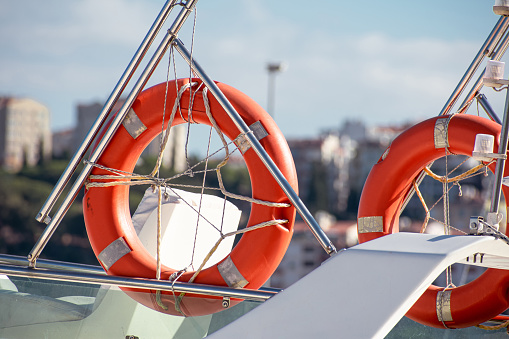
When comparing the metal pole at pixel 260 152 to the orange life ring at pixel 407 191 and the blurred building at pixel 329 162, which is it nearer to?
the orange life ring at pixel 407 191

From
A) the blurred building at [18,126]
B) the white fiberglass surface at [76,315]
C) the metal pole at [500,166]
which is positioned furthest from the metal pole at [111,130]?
the blurred building at [18,126]

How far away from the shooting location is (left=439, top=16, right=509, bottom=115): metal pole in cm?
326

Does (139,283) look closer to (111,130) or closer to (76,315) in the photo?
(76,315)

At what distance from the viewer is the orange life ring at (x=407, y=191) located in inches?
120

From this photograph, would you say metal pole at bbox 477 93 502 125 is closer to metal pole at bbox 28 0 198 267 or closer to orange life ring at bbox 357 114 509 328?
orange life ring at bbox 357 114 509 328

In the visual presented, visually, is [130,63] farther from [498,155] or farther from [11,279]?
[498,155]

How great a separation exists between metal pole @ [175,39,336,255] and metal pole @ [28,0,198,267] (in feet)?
0.20

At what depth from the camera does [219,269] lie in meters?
2.83

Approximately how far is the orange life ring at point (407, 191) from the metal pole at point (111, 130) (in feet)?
3.89

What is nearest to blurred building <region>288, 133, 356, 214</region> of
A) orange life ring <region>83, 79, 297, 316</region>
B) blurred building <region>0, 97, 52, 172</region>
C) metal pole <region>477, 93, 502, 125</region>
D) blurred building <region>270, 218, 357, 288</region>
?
blurred building <region>270, 218, 357, 288</region>

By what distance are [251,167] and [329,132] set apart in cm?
7610

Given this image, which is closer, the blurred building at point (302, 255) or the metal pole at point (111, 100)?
the metal pole at point (111, 100)

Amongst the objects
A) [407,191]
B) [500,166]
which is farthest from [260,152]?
[407,191]

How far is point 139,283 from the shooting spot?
2.75m
